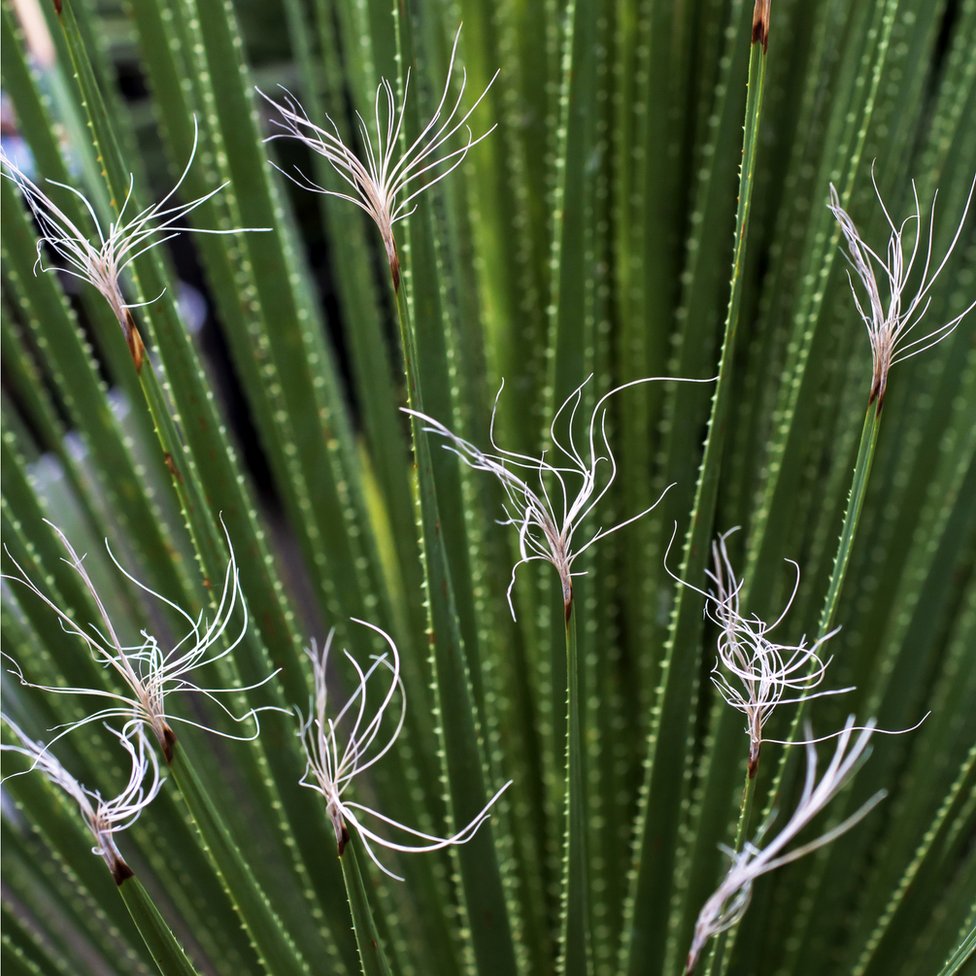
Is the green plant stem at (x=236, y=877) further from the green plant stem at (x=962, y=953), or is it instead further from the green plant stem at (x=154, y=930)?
the green plant stem at (x=962, y=953)

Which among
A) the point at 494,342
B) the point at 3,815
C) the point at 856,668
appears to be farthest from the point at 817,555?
the point at 3,815

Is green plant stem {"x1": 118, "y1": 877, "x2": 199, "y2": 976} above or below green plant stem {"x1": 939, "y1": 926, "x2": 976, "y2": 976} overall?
above

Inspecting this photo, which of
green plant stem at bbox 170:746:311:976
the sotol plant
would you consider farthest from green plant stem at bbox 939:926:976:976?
green plant stem at bbox 170:746:311:976

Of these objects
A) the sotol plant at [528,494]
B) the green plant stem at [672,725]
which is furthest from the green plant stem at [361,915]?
the green plant stem at [672,725]

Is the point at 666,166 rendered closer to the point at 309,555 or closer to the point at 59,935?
the point at 309,555

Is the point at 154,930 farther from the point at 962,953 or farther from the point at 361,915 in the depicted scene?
the point at 962,953

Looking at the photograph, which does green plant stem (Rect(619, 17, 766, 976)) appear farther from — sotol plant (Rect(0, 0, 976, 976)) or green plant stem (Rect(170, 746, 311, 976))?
green plant stem (Rect(170, 746, 311, 976))
